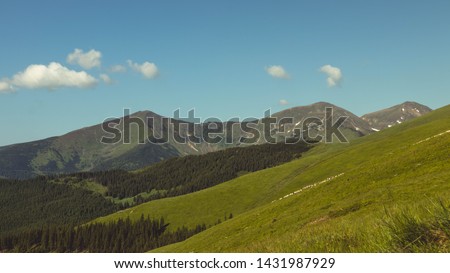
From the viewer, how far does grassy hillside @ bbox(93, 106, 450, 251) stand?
767 centimetres

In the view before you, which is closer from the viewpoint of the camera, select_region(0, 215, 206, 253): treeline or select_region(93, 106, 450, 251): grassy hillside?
select_region(93, 106, 450, 251): grassy hillside

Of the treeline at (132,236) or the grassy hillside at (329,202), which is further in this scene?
the treeline at (132,236)

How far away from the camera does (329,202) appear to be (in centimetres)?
4850

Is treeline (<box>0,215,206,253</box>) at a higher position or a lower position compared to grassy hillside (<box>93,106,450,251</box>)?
lower

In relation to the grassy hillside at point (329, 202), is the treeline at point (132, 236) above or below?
below

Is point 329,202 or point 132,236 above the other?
point 329,202

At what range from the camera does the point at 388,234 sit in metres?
5.80

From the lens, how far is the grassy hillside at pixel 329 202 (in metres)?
7.67

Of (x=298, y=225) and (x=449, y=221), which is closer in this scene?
(x=449, y=221)

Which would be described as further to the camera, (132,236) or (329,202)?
(132,236)
